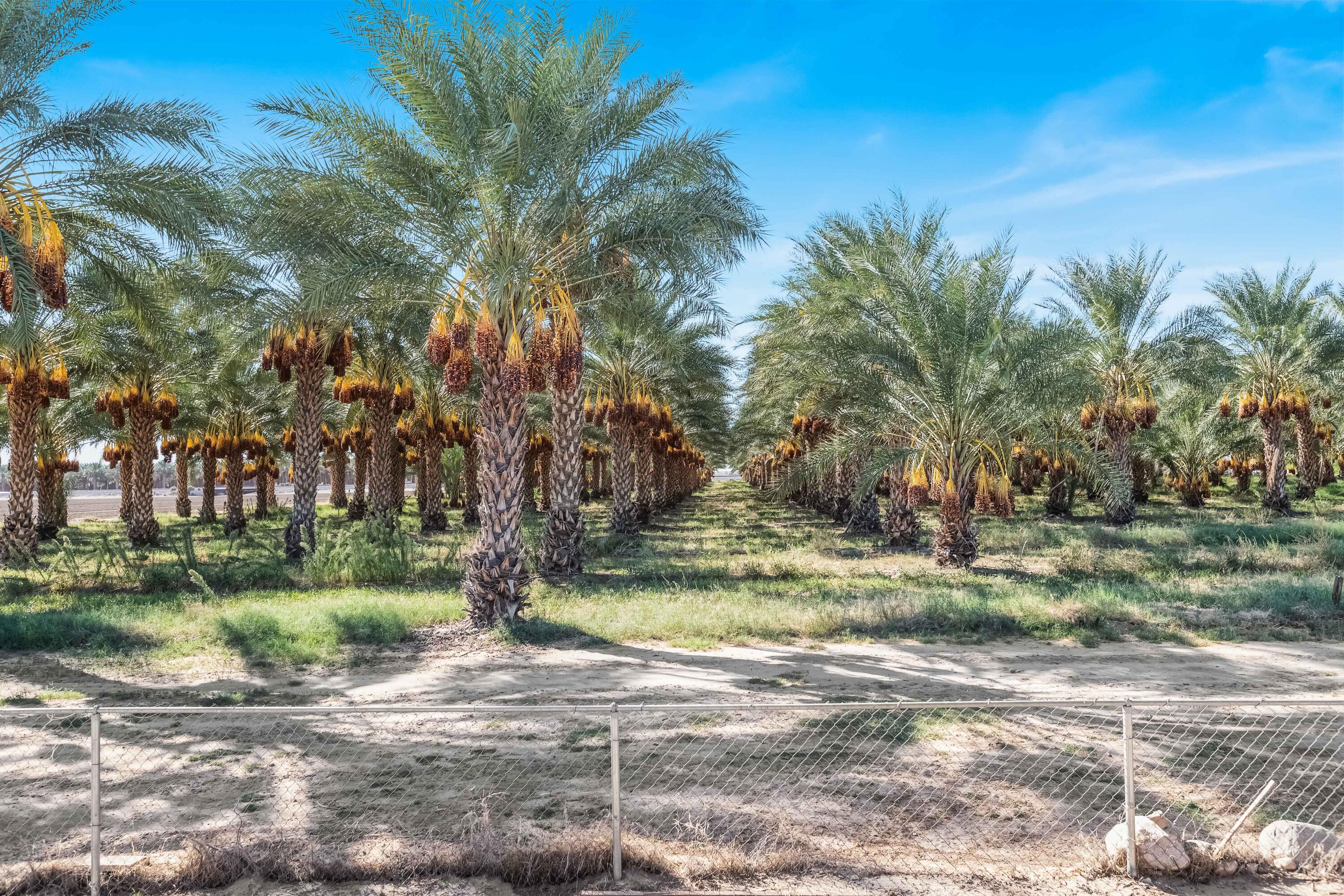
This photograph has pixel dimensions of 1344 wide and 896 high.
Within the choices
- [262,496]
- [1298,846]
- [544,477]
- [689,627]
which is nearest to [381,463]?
[262,496]

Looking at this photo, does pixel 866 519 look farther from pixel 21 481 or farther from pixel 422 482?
pixel 21 481

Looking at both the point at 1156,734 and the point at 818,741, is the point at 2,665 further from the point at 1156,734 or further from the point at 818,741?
the point at 1156,734

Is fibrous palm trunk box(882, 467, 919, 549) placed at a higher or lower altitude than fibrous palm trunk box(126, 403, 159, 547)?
lower

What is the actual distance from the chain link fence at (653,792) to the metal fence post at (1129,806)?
24 millimetres

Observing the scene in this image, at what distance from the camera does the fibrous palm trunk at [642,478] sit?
31.0 meters

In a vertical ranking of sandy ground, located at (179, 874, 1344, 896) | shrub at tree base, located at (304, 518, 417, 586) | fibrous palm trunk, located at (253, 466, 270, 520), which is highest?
fibrous palm trunk, located at (253, 466, 270, 520)

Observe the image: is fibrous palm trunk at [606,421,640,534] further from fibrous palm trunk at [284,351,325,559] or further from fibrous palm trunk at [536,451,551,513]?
fibrous palm trunk at [536,451,551,513]

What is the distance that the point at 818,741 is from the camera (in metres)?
7.22

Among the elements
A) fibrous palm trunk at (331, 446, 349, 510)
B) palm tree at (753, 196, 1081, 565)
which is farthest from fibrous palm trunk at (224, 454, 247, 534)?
palm tree at (753, 196, 1081, 565)

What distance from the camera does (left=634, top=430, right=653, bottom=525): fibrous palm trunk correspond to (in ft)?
102

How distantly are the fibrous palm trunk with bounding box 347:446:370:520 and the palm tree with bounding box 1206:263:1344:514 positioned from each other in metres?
29.6

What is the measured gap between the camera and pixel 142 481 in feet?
79.0

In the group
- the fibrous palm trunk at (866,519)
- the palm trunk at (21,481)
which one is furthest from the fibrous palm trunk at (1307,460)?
the palm trunk at (21,481)

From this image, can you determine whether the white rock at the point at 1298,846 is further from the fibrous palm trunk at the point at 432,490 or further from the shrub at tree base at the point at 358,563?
the fibrous palm trunk at the point at 432,490
